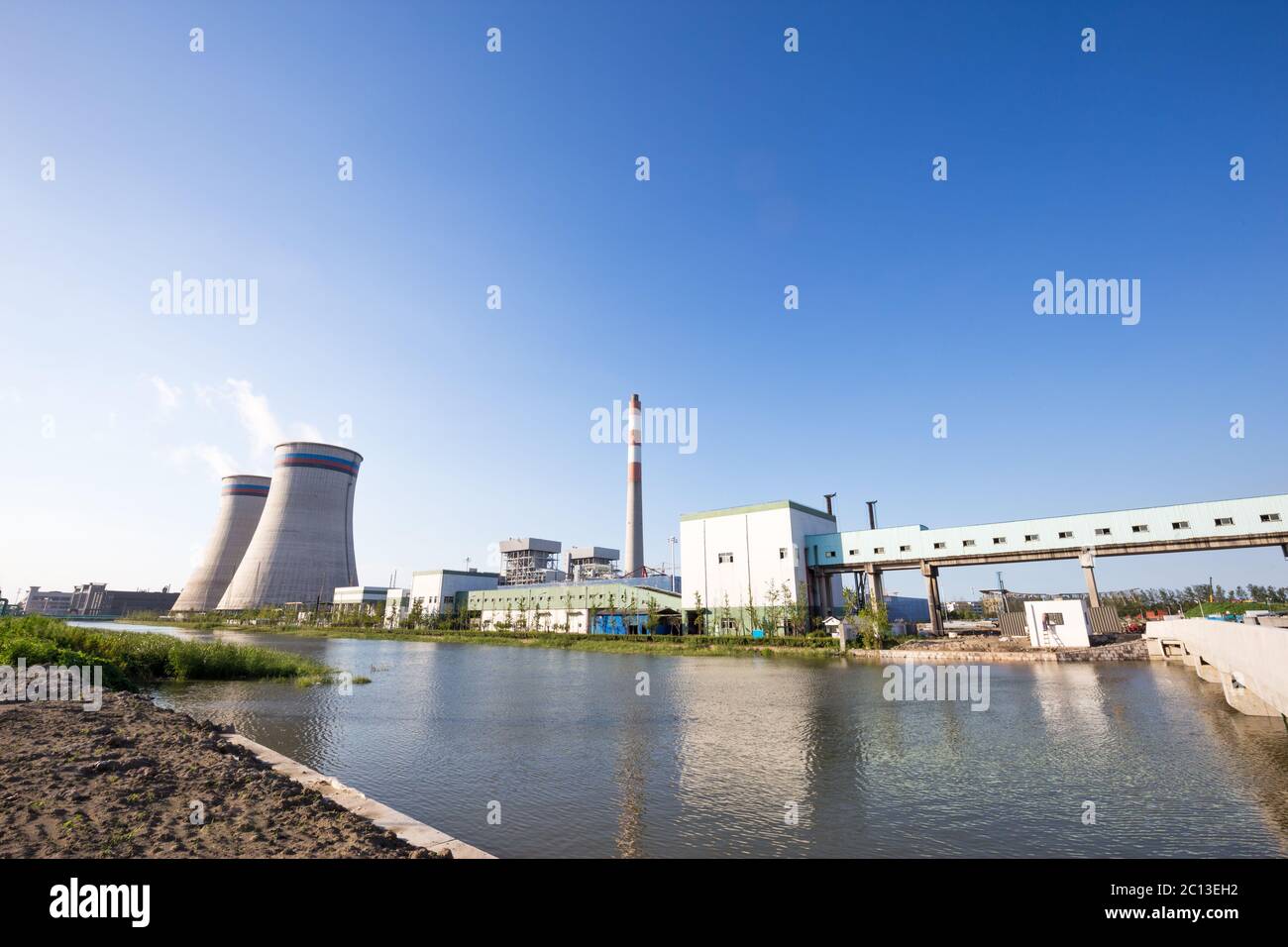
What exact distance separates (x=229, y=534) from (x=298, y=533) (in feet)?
96.1

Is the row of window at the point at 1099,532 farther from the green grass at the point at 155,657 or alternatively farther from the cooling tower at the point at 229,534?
the cooling tower at the point at 229,534

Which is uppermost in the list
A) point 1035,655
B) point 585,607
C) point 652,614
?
point 1035,655

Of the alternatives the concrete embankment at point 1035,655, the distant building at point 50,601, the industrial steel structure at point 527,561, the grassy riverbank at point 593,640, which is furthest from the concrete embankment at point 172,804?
the distant building at point 50,601

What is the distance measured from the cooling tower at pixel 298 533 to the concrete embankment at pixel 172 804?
68.2 m

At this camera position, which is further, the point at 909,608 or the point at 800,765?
the point at 909,608

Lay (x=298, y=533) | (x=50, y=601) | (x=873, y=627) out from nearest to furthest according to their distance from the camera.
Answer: (x=873, y=627) < (x=298, y=533) < (x=50, y=601)

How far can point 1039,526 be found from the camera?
44812 mm

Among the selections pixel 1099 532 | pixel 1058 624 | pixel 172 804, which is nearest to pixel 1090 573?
pixel 1099 532

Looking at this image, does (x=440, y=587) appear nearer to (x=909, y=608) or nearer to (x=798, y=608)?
(x=798, y=608)

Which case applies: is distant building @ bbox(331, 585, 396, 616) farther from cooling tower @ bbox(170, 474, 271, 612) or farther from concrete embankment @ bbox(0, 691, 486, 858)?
concrete embankment @ bbox(0, 691, 486, 858)

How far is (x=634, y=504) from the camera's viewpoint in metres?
71.4
